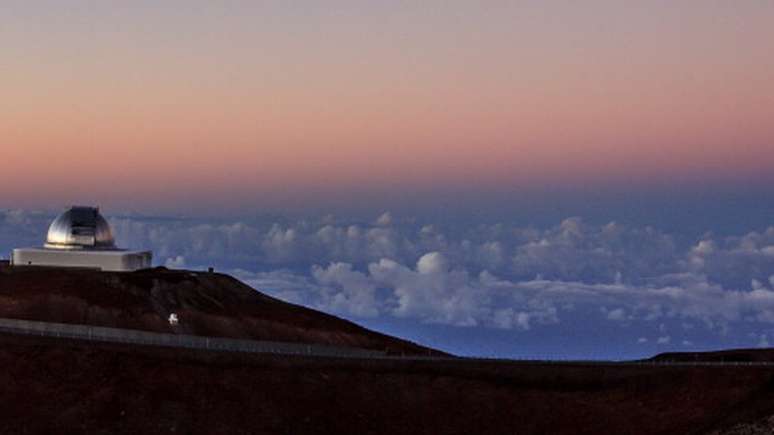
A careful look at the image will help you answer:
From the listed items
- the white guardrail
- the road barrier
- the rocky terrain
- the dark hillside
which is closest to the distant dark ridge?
the white guardrail

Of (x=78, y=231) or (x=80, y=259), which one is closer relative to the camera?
(x=80, y=259)

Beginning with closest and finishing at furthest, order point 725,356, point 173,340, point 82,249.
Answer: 1. point 725,356
2. point 173,340
3. point 82,249

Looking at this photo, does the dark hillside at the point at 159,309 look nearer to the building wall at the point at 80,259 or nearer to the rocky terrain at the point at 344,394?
the building wall at the point at 80,259

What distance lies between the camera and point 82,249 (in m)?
100

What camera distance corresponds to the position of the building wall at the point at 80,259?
97750 mm

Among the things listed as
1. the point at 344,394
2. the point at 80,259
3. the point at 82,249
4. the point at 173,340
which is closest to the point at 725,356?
the point at 344,394

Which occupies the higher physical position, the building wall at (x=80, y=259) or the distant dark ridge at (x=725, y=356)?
the building wall at (x=80, y=259)

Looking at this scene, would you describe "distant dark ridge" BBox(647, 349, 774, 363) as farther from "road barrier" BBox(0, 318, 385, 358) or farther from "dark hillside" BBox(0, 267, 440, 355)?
"road barrier" BBox(0, 318, 385, 358)

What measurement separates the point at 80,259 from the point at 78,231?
385cm

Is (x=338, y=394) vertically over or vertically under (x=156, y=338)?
under

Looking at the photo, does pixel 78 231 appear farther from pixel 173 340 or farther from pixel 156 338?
pixel 173 340

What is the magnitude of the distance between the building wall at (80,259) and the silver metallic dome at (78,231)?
1.79 meters

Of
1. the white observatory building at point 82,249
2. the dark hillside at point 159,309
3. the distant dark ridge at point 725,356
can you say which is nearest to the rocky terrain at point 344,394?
the distant dark ridge at point 725,356

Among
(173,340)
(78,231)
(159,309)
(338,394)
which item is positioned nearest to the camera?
(338,394)
